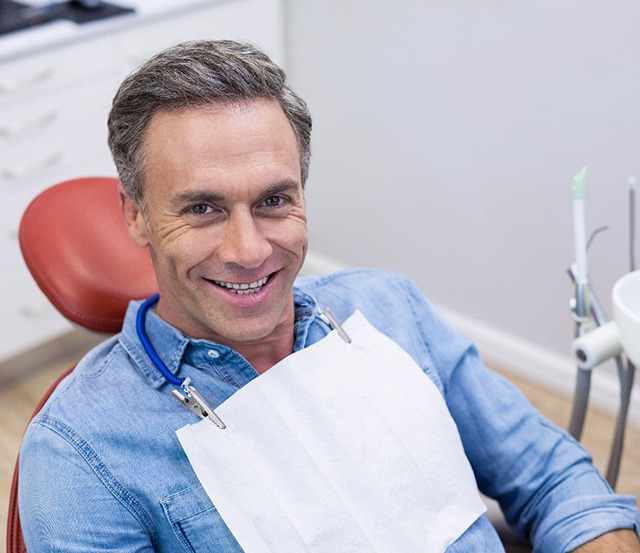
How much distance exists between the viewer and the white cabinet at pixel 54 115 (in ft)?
7.03

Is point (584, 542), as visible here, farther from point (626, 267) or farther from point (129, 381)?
point (626, 267)

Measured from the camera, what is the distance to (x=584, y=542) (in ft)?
3.90

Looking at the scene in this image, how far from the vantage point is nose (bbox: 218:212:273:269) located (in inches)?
42.4

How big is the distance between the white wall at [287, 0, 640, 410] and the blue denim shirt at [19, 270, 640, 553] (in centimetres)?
86

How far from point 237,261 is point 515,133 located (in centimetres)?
125

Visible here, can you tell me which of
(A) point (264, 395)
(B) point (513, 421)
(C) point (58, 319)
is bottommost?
(C) point (58, 319)

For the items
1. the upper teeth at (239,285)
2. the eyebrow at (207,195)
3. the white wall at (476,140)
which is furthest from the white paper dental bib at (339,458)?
the white wall at (476,140)

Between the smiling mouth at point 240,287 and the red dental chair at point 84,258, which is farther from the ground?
the smiling mouth at point 240,287

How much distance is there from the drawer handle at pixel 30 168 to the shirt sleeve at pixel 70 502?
121 cm

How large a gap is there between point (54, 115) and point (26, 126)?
72 mm

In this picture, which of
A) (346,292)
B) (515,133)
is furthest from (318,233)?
(346,292)

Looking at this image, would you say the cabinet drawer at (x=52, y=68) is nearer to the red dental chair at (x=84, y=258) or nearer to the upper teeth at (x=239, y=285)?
the red dental chair at (x=84, y=258)

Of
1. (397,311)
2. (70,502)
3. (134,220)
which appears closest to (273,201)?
(134,220)

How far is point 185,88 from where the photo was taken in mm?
1069
